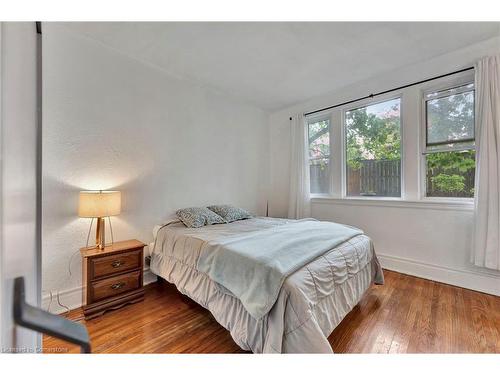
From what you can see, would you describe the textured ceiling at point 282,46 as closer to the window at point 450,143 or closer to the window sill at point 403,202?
the window at point 450,143

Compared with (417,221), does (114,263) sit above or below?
below

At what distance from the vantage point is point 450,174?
2.38m

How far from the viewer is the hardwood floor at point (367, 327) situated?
1.40 m

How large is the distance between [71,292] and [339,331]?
231 cm

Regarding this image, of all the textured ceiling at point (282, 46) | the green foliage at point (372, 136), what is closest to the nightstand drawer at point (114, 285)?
the textured ceiling at point (282, 46)

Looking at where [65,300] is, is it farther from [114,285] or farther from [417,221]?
[417,221]

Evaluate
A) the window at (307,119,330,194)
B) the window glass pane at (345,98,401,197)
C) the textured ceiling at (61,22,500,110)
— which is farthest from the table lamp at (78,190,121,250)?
the window glass pane at (345,98,401,197)

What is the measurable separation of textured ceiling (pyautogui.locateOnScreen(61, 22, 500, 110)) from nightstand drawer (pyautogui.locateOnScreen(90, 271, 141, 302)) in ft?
7.45

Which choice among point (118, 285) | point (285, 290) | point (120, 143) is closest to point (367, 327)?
point (285, 290)

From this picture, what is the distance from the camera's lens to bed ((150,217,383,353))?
1129 millimetres

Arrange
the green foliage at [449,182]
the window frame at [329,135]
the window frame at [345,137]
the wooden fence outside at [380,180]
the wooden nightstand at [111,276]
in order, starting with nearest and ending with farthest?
the wooden nightstand at [111,276], the green foliage at [449,182], the wooden fence outside at [380,180], the window frame at [345,137], the window frame at [329,135]

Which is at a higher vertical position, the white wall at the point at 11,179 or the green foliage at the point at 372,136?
the green foliage at the point at 372,136

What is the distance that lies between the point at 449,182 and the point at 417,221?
1.79 ft

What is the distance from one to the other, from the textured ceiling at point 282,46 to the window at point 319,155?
80 centimetres
